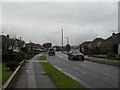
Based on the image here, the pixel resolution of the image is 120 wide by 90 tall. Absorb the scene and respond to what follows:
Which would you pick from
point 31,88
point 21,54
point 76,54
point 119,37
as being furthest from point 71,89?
point 119,37

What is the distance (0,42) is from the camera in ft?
86.4

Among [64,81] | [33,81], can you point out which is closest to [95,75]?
[64,81]

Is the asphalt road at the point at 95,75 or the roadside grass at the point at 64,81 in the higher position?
the roadside grass at the point at 64,81

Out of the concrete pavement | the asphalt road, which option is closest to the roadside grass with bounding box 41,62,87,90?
the concrete pavement

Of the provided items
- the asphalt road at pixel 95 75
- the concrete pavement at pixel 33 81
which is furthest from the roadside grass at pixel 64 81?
the asphalt road at pixel 95 75

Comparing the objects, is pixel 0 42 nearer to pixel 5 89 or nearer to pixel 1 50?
pixel 1 50

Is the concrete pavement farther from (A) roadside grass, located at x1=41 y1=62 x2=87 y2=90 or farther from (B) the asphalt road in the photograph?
(B) the asphalt road

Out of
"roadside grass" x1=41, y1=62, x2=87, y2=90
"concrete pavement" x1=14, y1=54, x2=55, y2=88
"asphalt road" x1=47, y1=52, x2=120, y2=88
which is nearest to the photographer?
"roadside grass" x1=41, y1=62, x2=87, y2=90

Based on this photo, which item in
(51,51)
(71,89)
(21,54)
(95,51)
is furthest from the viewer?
(51,51)

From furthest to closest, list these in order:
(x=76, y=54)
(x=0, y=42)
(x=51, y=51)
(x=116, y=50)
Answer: (x=51, y=51)
(x=116, y=50)
(x=76, y=54)
(x=0, y=42)

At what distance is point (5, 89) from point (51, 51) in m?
48.8

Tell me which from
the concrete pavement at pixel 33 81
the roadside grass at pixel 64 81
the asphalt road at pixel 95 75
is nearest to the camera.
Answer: the roadside grass at pixel 64 81

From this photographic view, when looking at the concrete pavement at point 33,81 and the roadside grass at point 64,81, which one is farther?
the concrete pavement at point 33,81

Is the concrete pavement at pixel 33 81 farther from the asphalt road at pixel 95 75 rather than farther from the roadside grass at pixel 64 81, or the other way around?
the asphalt road at pixel 95 75
